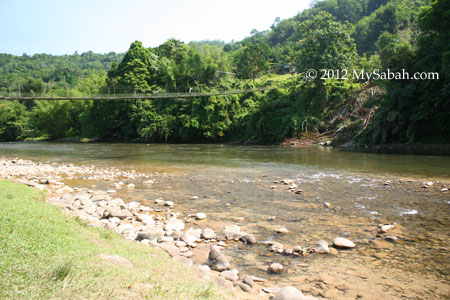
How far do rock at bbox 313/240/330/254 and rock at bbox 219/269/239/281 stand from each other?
1357mm

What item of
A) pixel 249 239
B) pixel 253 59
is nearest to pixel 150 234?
pixel 249 239

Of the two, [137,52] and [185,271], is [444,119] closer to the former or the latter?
[185,271]

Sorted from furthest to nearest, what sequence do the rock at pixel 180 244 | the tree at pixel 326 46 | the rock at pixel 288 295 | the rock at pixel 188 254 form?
the tree at pixel 326 46 < the rock at pixel 180 244 < the rock at pixel 188 254 < the rock at pixel 288 295

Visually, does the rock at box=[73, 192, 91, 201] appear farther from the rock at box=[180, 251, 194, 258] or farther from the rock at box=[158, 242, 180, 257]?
the rock at box=[180, 251, 194, 258]

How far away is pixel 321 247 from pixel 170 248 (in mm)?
2210

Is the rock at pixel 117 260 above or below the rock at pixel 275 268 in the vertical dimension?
above

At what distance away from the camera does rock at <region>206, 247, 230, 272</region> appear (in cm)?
389

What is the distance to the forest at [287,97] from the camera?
17906 mm

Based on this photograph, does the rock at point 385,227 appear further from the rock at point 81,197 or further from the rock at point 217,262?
the rock at point 81,197

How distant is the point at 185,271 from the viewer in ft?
11.0

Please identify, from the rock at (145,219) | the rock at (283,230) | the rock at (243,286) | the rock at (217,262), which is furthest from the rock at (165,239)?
the rock at (283,230)

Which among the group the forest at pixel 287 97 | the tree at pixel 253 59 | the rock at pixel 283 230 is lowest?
the rock at pixel 283 230

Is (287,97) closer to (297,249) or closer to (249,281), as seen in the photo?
(297,249)

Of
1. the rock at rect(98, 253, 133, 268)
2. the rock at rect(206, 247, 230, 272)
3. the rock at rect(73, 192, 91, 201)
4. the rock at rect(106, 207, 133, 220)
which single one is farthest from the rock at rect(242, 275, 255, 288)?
the rock at rect(73, 192, 91, 201)
